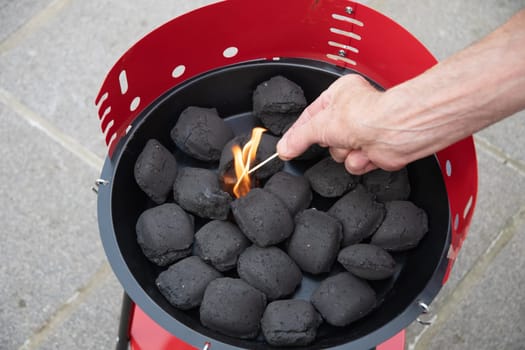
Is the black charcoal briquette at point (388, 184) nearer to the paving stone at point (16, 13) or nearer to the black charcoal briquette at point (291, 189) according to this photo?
the black charcoal briquette at point (291, 189)

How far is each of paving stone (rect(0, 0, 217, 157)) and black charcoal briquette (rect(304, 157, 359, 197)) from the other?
0.93 m

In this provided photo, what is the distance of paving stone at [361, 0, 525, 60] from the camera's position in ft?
6.89

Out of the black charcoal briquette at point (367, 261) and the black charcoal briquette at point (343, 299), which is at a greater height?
the black charcoal briquette at point (367, 261)

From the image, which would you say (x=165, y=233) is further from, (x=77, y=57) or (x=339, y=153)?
(x=77, y=57)

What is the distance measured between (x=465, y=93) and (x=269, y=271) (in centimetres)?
49

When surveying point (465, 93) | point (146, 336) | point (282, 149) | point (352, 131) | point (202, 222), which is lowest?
point (146, 336)

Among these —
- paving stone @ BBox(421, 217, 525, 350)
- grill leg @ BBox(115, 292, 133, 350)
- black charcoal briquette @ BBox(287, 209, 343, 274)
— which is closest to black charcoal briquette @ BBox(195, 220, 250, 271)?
black charcoal briquette @ BBox(287, 209, 343, 274)

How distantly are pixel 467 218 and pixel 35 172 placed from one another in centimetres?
141

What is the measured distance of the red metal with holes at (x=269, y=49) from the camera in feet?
3.68

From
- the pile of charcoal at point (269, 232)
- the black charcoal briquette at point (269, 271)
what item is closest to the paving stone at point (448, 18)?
the pile of charcoal at point (269, 232)

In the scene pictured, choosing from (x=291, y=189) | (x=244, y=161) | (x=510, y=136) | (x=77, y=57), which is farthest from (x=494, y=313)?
(x=77, y=57)

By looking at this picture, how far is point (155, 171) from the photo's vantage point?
1159 millimetres

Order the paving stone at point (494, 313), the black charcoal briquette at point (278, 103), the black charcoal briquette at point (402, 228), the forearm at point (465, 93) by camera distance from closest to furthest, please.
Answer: the forearm at point (465, 93)
the black charcoal briquette at point (402, 228)
the black charcoal briquette at point (278, 103)
the paving stone at point (494, 313)

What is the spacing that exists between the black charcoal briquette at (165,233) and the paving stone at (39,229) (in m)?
0.65
